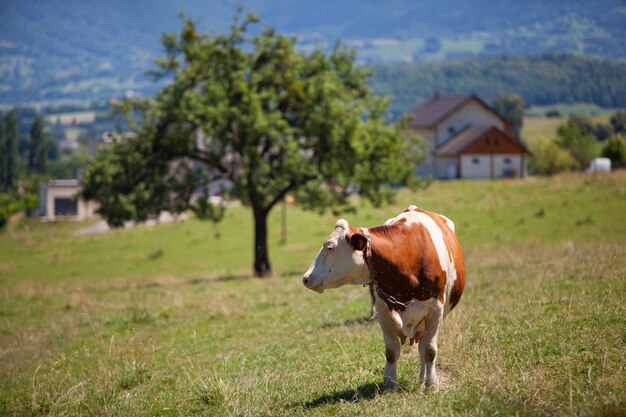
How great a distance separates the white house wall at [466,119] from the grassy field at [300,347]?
58.1 m

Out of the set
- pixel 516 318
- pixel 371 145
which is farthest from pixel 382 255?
pixel 371 145

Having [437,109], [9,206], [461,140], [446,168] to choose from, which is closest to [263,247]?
[446,168]

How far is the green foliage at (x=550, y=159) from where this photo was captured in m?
87.3

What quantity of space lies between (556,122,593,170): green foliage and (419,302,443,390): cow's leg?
257 ft

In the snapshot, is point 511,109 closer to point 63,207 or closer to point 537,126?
point 537,126

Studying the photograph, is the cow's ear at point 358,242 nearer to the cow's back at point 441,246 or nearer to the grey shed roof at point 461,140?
the cow's back at point 441,246

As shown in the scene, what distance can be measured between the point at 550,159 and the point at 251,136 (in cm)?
6119

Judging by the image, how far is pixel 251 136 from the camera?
34.8 metres

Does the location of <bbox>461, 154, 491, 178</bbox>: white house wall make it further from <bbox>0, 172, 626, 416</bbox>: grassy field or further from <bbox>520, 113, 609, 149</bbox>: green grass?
<bbox>0, 172, 626, 416</bbox>: grassy field

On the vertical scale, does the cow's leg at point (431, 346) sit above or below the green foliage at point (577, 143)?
below

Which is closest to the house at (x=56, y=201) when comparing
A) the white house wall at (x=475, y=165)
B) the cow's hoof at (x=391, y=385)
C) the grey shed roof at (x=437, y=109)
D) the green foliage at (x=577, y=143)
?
the grey shed roof at (x=437, y=109)

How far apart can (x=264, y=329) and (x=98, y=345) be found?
3822mm

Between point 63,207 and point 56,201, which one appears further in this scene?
point 63,207

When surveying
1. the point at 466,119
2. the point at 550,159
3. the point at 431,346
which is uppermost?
the point at 466,119
